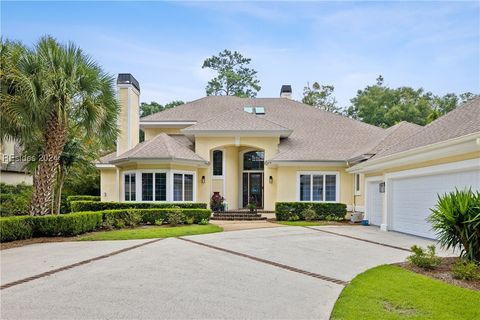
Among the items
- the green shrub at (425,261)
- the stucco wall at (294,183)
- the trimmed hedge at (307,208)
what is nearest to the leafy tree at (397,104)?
the stucco wall at (294,183)

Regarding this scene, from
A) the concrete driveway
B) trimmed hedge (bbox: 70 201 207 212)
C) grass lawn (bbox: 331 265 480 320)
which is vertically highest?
trimmed hedge (bbox: 70 201 207 212)

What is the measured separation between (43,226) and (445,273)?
11847 millimetres

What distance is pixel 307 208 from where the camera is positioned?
1931 centimetres

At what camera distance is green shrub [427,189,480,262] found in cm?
748

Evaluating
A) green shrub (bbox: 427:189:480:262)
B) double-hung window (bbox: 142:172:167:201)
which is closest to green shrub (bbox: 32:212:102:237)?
double-hung window (bbox: 142:172:167:201)

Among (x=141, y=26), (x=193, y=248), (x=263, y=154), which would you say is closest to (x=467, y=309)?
(x=193, y=248)

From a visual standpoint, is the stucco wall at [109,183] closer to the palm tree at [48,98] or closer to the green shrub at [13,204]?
the green shrub at [13,204]

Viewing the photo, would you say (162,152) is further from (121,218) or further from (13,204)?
(13,204)

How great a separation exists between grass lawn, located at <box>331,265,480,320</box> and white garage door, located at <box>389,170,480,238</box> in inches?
191

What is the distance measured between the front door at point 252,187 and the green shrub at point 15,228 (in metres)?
13.5

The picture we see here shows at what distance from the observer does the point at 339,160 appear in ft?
68.0

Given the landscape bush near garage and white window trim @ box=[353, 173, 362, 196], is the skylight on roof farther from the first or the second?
the landscape bush near garage

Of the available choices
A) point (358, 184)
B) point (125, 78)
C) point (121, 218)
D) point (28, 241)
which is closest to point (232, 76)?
point (125, 78)

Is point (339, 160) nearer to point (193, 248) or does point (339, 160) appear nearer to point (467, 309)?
point (193, 248)
